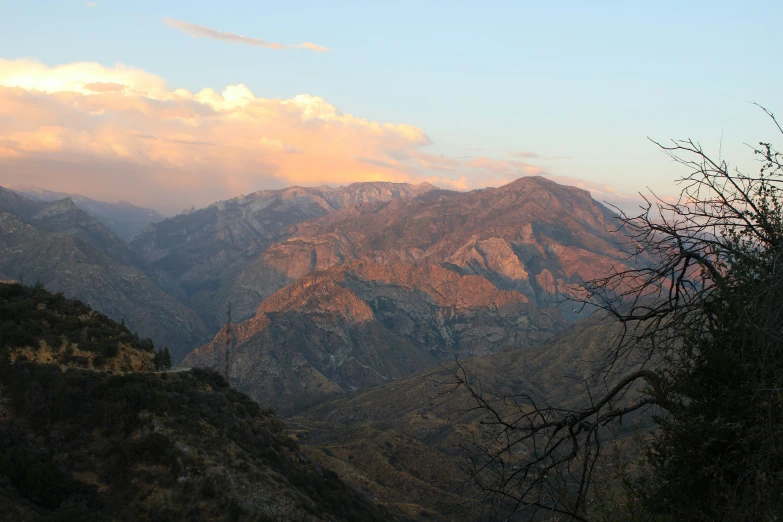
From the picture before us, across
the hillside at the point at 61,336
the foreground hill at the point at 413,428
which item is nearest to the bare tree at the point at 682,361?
the foreground hill at the point at 413,428

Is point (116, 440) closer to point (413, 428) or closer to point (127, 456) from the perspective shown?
point (127, 456)

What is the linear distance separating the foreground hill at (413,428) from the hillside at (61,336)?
23.8m

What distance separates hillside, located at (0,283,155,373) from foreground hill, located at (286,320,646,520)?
23.8 metres

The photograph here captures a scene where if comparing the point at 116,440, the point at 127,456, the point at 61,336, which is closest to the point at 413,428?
the point at 61,336

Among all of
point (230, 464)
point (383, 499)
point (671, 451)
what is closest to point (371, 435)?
point (383, 499)

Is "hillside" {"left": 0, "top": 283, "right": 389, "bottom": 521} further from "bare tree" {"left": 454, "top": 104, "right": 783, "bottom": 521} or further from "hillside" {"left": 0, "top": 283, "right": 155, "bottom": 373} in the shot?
"bare tree" {"left": 454, "top": 104, "right": 783, "bottom": 521}

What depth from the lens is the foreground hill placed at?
77.8 metres

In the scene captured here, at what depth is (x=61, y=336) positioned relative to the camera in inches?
1918

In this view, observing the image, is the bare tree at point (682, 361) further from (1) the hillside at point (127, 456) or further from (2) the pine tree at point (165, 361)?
(2) the pine tree at point (165, 361)

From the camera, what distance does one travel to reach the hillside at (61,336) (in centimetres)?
4494

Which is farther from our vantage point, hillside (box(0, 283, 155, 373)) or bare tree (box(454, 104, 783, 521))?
hillside (box(0, 283, 155, 373))

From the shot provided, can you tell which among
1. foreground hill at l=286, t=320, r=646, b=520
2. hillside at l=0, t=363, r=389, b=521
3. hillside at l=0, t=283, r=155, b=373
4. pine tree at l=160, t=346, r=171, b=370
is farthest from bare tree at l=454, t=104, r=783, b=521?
pine tree at l=160, t=346, r=171, b=370

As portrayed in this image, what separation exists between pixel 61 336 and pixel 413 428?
329 ft

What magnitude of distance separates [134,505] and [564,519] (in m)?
34.9
